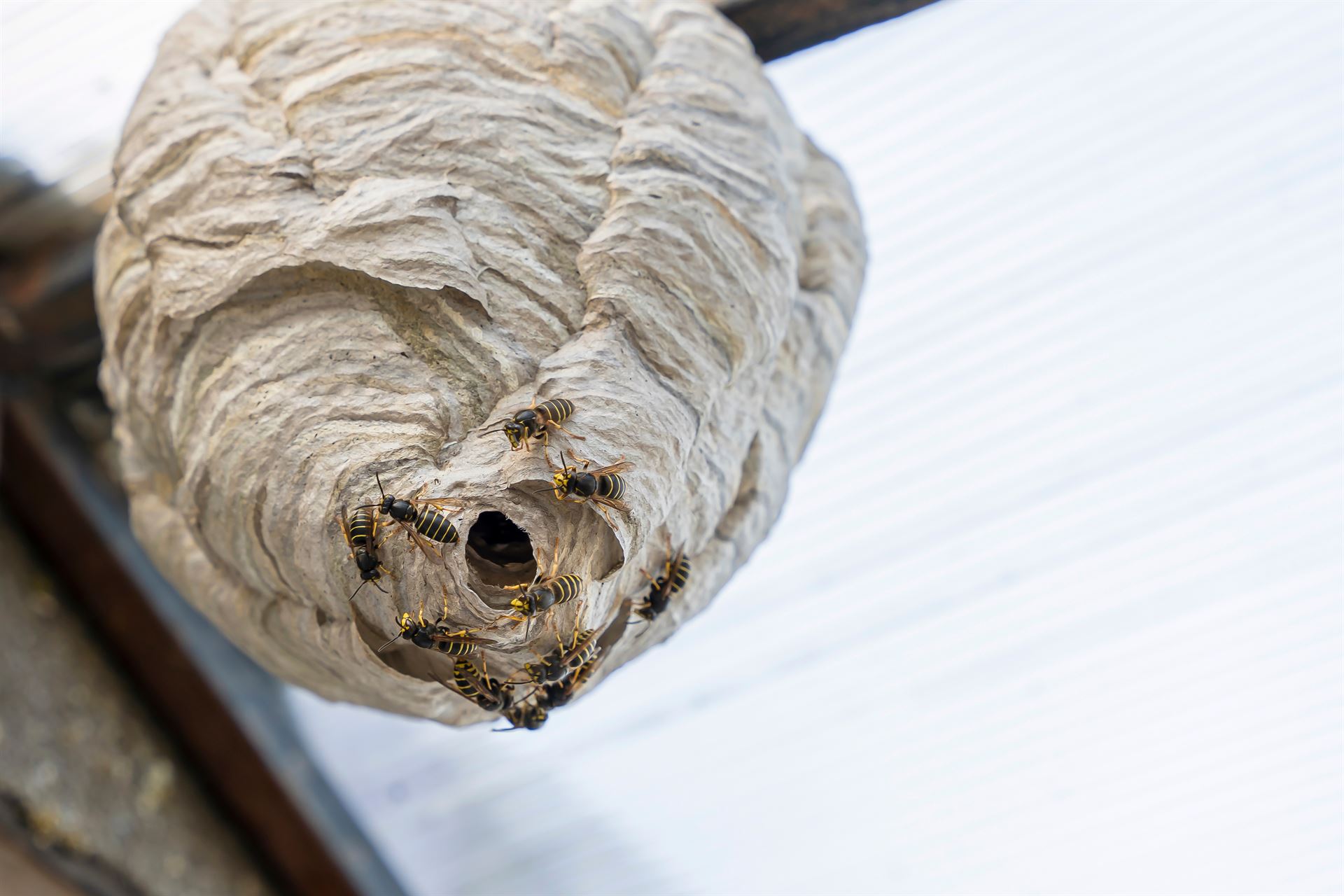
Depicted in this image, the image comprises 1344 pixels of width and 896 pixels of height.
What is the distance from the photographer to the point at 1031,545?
2.29 meters

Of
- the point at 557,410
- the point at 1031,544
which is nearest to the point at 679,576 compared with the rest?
the point at 557,410

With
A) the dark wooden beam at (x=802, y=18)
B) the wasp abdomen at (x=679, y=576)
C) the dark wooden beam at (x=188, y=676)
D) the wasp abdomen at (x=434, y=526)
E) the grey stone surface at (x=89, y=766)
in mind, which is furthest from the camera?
the dark wooden beam at (x=188, y=676)

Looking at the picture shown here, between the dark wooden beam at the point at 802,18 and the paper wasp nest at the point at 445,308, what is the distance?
35 centimetres

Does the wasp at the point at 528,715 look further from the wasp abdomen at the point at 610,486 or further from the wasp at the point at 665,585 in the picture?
the wasp abdomen at the point at 610,486

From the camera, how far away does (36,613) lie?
8.19 ft

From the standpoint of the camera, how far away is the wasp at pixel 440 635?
117 cm

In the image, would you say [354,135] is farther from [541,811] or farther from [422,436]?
[541,811]

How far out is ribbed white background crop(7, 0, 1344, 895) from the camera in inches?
78.5

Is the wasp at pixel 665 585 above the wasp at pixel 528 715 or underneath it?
above

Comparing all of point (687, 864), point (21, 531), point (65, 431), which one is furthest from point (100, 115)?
point (687, 864)

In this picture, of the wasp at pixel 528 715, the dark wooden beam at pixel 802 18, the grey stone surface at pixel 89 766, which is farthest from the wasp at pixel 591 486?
the grey stone surface at pixel 89 766

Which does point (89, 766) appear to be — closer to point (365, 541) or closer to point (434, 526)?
point (365, 541)

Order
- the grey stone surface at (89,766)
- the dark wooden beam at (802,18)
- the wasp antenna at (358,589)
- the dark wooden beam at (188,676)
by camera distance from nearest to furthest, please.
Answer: the wasp antenna at (358,589), the dark wooden beam at (802,18), the grey stone surface at (89,766), the dark wooden beam at (188,676)

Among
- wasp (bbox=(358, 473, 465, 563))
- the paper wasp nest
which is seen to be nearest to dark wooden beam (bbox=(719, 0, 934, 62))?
the paper wasp nest
